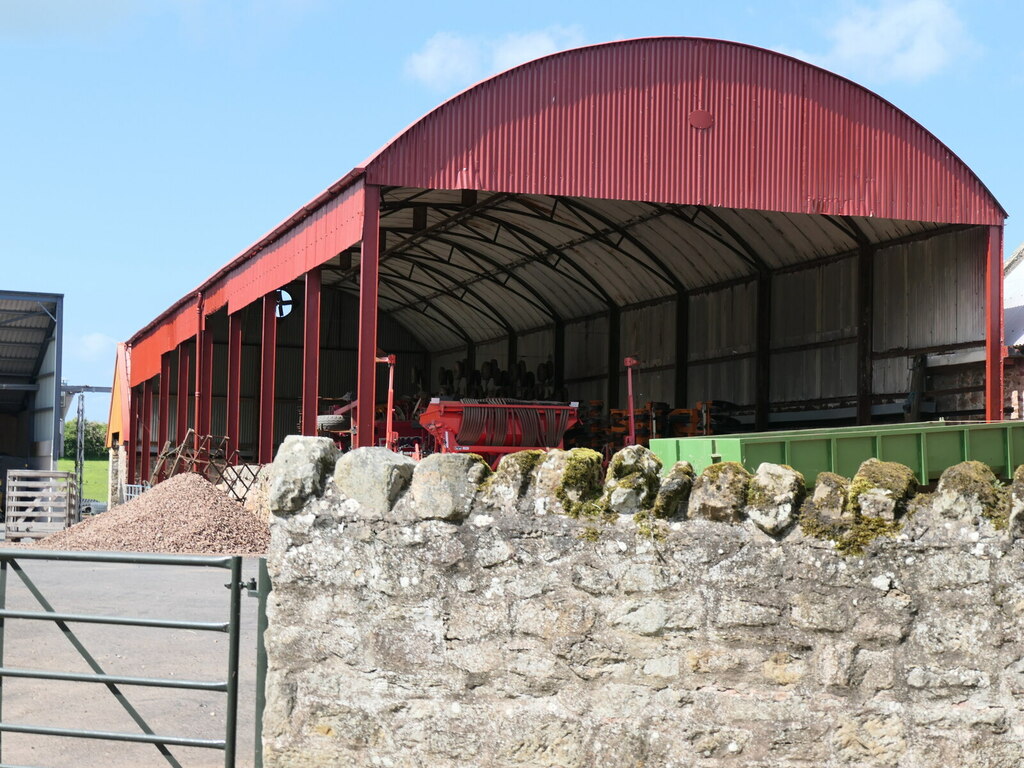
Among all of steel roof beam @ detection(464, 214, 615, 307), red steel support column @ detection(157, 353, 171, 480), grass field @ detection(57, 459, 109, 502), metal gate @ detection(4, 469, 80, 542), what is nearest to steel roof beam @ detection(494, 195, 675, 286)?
steel roof beam @ detection(464, 214, 615, 307)

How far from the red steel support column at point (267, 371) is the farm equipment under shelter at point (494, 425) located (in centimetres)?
369

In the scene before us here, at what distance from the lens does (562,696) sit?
5.18 metres

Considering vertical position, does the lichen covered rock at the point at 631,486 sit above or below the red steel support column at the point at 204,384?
below

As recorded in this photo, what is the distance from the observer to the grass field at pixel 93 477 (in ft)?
224

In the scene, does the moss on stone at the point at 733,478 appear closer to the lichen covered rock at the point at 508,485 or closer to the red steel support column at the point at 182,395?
the lichen covered rock at the point at 508,485

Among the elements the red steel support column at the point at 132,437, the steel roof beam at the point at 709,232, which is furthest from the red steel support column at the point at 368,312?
the red steel support column at the point at 132,437

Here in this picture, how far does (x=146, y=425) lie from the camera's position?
3922 cm

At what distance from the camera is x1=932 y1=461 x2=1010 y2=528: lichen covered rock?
5145mm

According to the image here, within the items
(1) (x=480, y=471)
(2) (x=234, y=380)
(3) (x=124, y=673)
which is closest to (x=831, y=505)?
(1) (x=480, y=471)

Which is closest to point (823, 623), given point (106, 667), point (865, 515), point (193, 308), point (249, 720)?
point (865, 515)

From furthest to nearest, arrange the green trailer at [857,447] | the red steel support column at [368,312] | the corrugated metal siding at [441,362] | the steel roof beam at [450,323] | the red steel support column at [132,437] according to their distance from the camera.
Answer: the corrugated metal siding at [441,362] → the red steel support column at [132,437] → the steel roof beam at [450,323] → the red steel support column at [368,312] → the green trailer at [857,447]

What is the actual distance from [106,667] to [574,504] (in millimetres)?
5662

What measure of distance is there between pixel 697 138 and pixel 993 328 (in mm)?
5492

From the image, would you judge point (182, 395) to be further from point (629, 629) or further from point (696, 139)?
point (629, 629)
